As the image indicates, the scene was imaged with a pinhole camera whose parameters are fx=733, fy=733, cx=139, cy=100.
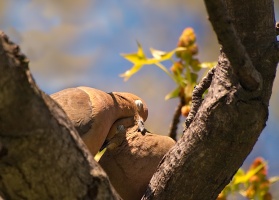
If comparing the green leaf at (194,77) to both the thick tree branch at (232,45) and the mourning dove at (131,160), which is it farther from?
the thick tree branch at (232,45)

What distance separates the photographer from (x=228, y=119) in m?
1.27

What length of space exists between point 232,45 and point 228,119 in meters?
0.22

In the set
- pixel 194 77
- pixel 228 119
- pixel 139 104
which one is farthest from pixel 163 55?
pixel 228 119

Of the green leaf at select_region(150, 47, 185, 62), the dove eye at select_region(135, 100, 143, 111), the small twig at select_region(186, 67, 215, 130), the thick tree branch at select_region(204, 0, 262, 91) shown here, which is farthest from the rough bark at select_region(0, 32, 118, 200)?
the green leaf at select_region(150, 47, 185, 62)

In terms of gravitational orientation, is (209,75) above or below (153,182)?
above

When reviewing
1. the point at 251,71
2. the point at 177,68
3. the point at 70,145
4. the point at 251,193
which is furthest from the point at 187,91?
the point at 70,145

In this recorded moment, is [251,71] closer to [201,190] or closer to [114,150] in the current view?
[201,190]

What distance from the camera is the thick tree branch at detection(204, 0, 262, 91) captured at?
1010mm

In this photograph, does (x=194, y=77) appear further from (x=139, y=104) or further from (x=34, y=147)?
(x=34, y=147)

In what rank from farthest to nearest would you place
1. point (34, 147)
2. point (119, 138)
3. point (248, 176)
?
point (248, 176) < point (119, 138) < point (34, 147)

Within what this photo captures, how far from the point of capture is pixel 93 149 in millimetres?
1390

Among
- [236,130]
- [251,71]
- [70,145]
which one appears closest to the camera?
[70,145]

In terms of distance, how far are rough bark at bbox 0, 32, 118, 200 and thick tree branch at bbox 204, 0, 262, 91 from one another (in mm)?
253

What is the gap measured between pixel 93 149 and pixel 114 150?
0.12 metres
